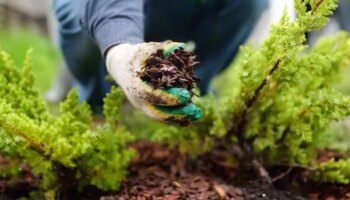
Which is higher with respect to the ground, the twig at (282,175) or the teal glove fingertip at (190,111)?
the teal glove fingertip at (190,111)

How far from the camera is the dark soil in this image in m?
1.34

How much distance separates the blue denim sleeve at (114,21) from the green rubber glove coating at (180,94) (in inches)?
10.1

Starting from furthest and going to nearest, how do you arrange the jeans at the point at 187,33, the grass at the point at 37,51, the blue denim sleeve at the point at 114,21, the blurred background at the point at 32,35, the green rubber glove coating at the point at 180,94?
the blurred background at the point at 32,35 < the grass at the point at 37,51 < the jeans at the point at 187,33 < the blue denim sleeve at the point at 114,21 < the green rubber glove coating at the point at 180,94

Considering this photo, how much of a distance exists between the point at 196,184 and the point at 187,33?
3.32ft

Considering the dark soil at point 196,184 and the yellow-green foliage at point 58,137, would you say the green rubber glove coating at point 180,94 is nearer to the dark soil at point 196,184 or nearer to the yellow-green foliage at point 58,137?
the yellow-green foliage at point 58,137

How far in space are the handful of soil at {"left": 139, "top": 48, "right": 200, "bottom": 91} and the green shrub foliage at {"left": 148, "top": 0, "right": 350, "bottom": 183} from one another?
224 mm

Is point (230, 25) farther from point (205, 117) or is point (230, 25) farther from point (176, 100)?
point (176, 100)

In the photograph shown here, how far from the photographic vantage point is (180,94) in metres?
1.06

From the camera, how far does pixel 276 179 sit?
1.43m

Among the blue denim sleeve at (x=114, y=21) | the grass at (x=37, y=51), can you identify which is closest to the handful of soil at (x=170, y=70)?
the blue denim sleeve at (x=114, y=21)

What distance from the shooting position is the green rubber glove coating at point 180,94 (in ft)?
3.49

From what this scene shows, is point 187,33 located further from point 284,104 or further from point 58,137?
point 58,137

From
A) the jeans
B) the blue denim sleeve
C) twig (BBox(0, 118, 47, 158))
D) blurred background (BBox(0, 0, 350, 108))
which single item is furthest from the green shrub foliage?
the jeans

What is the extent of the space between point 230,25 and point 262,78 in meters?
0.90
